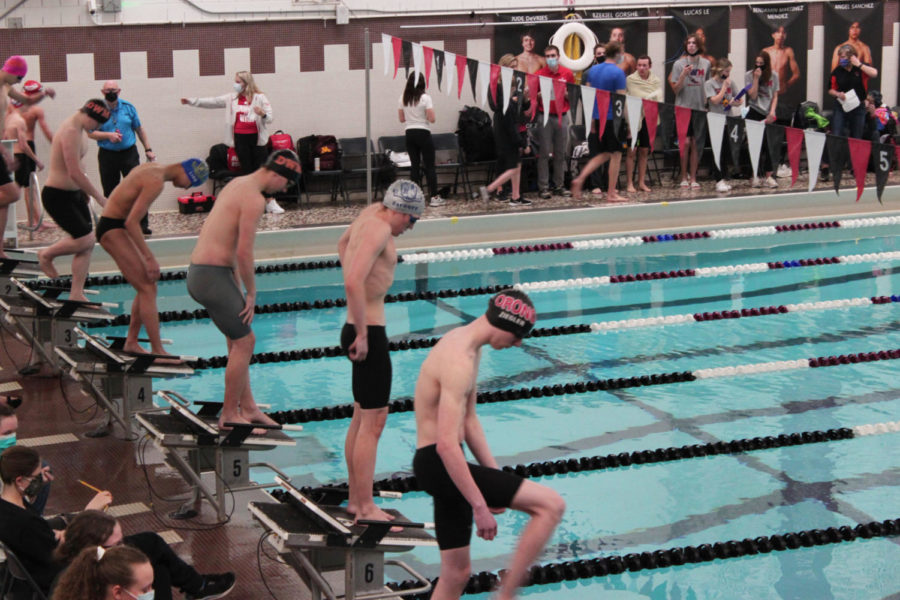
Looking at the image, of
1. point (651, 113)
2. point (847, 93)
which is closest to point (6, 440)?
point (651, 113)

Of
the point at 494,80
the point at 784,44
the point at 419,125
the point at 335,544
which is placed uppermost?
the point at 784,44

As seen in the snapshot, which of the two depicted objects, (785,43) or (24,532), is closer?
(24,532)

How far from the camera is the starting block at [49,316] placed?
645cm

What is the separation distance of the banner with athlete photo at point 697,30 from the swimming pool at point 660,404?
419 cm

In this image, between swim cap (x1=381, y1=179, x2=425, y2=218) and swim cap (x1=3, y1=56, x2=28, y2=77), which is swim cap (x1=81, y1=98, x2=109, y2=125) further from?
swim cap (x1=381, y1=179, x2=425, y2=218)

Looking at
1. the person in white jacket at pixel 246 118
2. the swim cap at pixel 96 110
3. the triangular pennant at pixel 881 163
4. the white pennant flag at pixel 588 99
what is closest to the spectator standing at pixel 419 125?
the person in white jacket at pixel 246 118

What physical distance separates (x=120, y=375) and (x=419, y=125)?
266 inches

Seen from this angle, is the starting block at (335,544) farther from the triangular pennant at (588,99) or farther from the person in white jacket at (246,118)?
the person in white jacket at (246,118)

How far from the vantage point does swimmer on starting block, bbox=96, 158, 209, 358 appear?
19.0 feet

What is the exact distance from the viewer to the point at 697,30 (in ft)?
47.2

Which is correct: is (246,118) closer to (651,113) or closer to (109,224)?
(651,113)

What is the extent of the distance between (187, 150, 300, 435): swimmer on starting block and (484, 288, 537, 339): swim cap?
1.77 meters

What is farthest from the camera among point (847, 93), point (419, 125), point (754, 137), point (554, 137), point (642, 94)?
point (847, 93)

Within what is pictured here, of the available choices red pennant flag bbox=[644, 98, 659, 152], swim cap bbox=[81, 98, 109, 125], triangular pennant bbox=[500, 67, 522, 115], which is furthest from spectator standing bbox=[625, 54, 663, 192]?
swim cap bbox=[81, 98, 109, 125]
